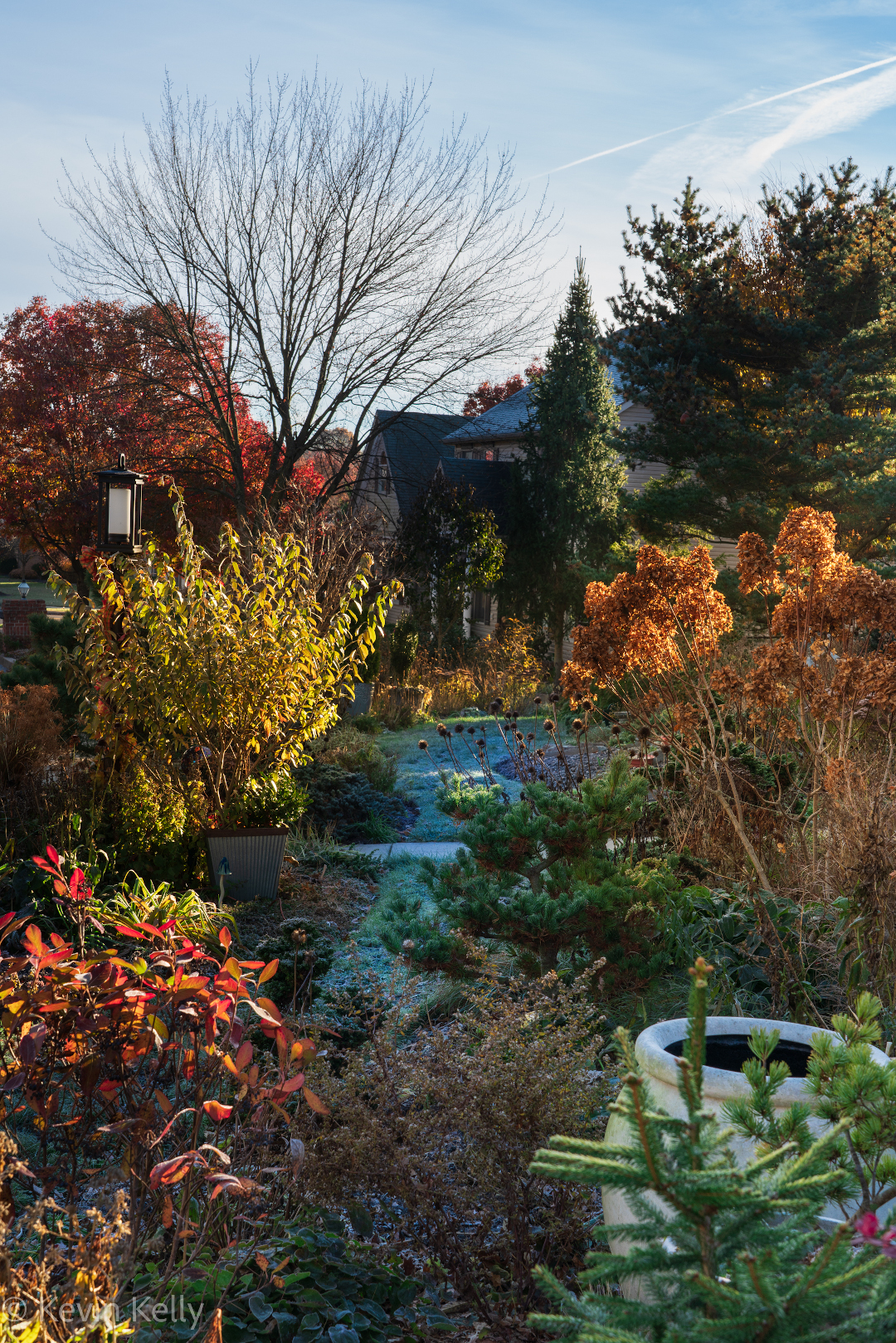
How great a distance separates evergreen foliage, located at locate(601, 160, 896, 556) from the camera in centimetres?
1353

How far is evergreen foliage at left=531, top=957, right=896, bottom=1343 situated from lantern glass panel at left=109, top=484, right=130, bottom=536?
20.6 ft

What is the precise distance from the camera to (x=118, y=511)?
6707 millimetres

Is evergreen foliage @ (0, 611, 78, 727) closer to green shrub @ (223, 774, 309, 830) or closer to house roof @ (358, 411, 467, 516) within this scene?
green shrub @ (223, 774, 309, 830)

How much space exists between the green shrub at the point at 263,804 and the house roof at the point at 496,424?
16.3m

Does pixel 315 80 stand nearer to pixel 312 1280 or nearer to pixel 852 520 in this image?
pixel 852 520

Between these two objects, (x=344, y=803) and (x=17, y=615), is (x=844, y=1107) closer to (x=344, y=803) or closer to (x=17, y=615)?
(x=344, y=803)

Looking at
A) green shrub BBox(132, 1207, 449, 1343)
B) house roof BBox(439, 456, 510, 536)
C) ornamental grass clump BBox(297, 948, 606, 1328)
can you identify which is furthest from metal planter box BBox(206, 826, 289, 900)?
house roof BBox(439, 456, 510, 536)

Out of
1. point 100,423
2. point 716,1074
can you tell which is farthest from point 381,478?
point 716,1074

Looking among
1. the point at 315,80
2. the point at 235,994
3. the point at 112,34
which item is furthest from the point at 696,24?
the point at 315,80

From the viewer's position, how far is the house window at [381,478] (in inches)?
687

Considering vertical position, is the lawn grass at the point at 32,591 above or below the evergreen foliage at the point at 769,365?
below

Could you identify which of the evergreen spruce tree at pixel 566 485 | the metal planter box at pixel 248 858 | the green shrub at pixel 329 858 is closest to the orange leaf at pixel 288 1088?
the metal planter box at pixel 248 858

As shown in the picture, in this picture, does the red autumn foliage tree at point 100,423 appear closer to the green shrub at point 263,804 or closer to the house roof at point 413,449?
the house roof at point 413,449

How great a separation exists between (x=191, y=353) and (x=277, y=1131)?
15.1m
